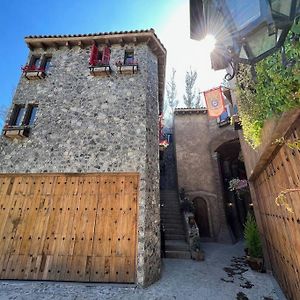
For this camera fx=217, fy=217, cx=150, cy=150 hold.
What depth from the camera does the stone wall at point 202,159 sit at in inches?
530

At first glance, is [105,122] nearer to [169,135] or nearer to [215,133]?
[215,133]

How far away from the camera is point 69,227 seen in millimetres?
6684

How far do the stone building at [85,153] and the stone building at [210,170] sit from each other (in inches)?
271

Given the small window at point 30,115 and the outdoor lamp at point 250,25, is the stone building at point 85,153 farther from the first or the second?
the outdoor lamp at point 250,25

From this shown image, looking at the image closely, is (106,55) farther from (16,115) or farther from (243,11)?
(243,11)

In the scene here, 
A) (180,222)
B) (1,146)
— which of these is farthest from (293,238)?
(1,146)

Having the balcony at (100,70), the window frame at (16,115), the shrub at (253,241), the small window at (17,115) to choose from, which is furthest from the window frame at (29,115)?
the shrub at (253,241)

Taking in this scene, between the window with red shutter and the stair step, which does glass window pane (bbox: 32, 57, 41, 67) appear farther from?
the stair step

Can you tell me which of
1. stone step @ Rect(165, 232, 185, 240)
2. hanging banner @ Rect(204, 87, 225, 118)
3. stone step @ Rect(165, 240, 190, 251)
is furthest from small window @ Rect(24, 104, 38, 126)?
hanging banner @ Rect(204, 87, 225, 118)

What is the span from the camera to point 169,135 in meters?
21.6

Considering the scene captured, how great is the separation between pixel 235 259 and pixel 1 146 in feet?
32.9

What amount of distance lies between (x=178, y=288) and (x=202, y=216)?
27.5 ft

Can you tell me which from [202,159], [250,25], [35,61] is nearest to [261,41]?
[250,25]

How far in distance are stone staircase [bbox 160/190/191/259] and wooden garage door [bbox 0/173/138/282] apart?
3.38m
